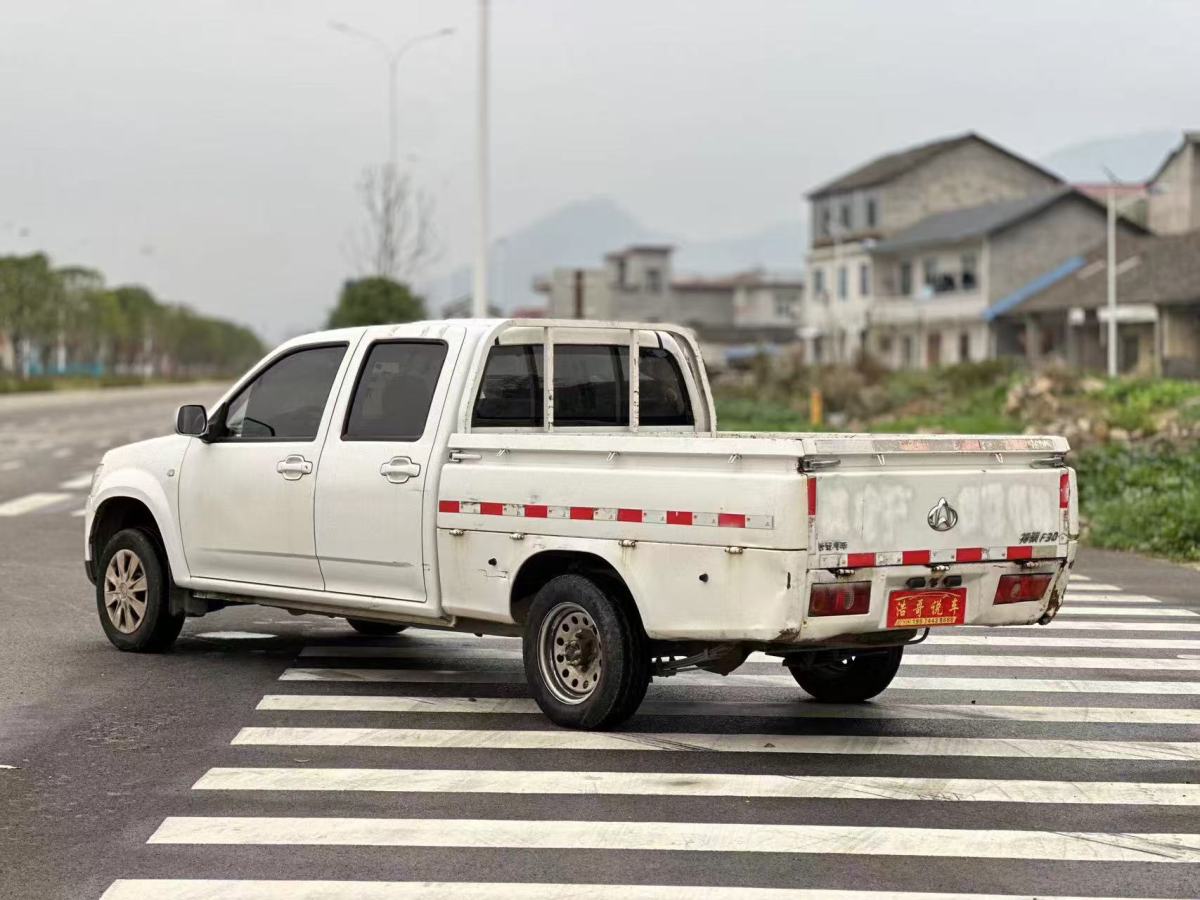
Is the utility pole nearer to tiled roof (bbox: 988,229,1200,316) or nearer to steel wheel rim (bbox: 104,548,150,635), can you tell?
steel wheel rim (bbox: 104,548,150,635)

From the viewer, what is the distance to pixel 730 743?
323 inches

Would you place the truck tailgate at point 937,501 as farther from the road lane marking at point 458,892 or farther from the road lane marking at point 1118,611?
the road lane marking at point 1118,611

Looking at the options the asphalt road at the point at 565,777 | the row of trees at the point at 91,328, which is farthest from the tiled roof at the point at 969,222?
the asphalt road at the point at 565,777

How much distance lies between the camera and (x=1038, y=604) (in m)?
8.53

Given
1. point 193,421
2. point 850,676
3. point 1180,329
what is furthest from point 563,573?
point 1180,329

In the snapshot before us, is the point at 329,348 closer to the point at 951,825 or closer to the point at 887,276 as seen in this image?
the point at 951,825

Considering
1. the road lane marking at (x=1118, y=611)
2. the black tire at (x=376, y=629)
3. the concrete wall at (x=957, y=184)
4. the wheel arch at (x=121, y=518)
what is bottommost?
the road lane marking at (x=1118, y=611)

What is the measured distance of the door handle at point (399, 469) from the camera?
29.9 feet

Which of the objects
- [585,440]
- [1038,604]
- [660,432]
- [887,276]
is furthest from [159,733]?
[887,276]

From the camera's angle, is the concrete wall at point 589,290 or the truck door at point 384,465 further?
the concrete wall at point 589,290

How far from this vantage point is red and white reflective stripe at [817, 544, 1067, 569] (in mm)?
7676

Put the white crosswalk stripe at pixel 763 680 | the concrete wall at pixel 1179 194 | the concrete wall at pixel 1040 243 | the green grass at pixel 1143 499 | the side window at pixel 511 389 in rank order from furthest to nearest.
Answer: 1. the concrete wall at pixel 1040 243
2. the concrete wall at pixel 1179 194
3. the green grass at pixel 1143 499
4. the white crosswalk stripe at pixel 763 680
5. the side window at pixel 511 389

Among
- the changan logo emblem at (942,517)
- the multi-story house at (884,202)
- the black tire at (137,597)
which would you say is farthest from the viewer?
the multi-story house at (884,202)

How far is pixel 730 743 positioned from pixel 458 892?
259 centimetres
